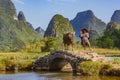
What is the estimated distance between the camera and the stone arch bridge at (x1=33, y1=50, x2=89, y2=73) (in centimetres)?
3575

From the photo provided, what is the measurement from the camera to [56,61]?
130ft

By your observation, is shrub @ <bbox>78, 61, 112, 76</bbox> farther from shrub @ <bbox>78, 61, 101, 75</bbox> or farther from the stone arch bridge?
the stone arch bridge

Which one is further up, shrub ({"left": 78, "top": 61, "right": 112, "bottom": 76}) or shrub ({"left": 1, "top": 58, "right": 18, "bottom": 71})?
shrub ({"left": 1, "top": 58, "right": 18, "bottom": 71})

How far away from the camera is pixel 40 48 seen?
104 metres

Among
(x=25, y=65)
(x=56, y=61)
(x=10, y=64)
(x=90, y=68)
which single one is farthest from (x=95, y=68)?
(x=10, y=64)

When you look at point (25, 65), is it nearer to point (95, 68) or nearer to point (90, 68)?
point (90, 68)

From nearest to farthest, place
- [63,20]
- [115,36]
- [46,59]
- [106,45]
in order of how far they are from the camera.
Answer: [46,59] < [106,45] < [115,36] < [63,20]

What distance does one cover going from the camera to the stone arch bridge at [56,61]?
35750mm

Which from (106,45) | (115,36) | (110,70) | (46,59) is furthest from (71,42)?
(115,36)

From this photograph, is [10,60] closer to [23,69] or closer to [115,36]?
[23,69]

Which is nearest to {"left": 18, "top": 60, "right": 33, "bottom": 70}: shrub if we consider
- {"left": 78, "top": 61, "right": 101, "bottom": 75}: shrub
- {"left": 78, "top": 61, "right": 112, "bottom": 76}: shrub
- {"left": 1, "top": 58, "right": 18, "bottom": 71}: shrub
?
{"left": 1, "top": 58, "right": 18, "bottom": 71}: shrub

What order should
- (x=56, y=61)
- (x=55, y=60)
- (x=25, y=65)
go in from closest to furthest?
(x=55, y=60), (x=56, y=61), (x=25, y=65)

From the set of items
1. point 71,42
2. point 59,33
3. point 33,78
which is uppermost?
point 59,33

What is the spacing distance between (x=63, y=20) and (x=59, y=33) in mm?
7838
